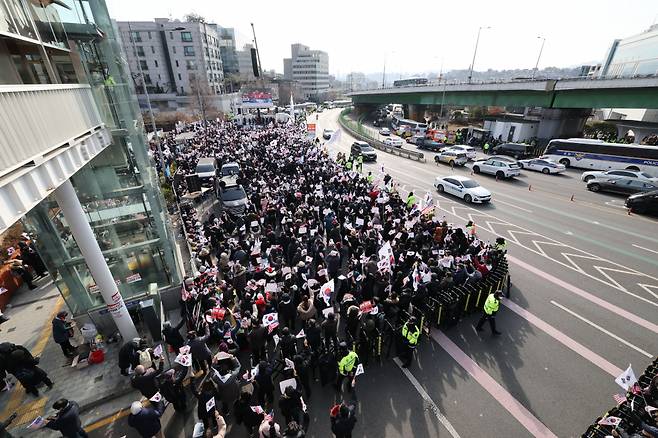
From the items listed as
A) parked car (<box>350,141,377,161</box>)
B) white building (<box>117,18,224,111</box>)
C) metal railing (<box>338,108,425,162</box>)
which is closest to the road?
parked car (<box>350,141,377,161</box>)

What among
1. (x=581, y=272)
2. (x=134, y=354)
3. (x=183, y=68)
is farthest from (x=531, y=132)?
(x=183, y=68)

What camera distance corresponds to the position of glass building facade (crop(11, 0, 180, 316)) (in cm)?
802

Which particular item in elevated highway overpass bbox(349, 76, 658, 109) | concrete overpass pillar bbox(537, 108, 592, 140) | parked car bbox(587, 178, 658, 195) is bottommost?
parked car bbox(587, 178, 658, 195)

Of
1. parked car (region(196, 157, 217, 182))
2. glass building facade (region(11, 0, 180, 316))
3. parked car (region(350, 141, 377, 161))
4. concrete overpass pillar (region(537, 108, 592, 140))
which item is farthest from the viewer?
concrete overpass pillar (region(537, 108, 592, 140))

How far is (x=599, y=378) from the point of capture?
7793 millimetres

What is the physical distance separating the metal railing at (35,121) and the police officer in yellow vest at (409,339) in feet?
26.0

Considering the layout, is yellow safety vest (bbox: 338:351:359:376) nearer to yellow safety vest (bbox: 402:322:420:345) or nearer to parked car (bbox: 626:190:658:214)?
yellow safety vest (bbox: 402:322:420:345)

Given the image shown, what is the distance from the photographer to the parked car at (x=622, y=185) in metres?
20.1

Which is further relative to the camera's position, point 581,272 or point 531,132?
point 531,132

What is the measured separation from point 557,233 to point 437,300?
1106 cm

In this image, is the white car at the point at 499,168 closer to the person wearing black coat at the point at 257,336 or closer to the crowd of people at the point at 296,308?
the crowd of people at the point at 296,308

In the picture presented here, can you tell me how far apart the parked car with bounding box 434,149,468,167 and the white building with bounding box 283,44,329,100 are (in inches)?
4777

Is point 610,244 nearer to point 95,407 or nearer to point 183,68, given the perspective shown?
point 95,407

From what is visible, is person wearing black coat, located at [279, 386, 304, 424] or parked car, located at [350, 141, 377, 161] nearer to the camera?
person wearing black coat, located at [279, 386, 304, 424]
